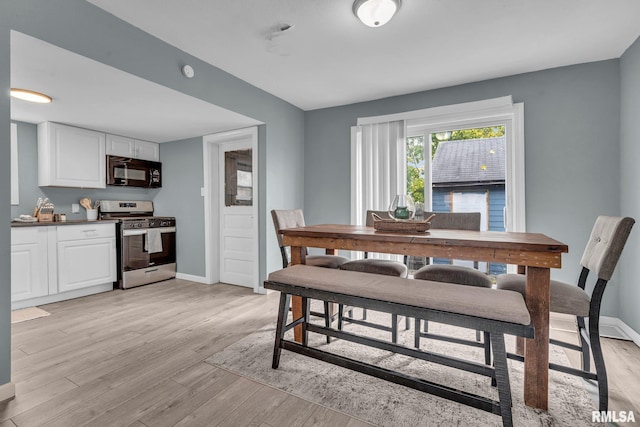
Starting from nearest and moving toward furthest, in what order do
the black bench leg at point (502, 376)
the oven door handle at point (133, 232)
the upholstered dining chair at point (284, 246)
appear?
the black bench leg at point (502, 376)
the upholstered dining chair at point (284, 246)
the oven door handle at point (133, 232)

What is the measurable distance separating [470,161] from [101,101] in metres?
3.94

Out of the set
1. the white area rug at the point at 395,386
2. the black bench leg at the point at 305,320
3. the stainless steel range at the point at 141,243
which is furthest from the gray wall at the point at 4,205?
the stainless steel range at the point at 141,243

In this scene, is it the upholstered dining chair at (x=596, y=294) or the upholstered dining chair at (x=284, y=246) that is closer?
the upholstered dining chair at (x=596, y=294)

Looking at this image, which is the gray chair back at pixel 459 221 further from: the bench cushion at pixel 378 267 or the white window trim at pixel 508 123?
the white window trim at pixel 508 123

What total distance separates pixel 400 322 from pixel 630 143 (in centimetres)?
248

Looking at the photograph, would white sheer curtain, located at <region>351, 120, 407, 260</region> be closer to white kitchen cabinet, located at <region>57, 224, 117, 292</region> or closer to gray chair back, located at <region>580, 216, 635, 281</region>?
gray chair back, located at <region>580, 216, 635, 281</region>

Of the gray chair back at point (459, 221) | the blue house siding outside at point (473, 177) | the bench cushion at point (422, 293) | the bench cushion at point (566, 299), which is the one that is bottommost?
the bench cushion at point (566, 299)

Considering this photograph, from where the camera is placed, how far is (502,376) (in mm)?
1321

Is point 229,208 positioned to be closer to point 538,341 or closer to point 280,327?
point 280,327

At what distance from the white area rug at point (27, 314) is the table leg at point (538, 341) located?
4124mm

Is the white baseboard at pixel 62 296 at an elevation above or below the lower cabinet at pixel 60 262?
below

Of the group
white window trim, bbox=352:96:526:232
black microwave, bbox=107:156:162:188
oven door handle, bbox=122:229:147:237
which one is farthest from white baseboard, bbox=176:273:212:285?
white window trim, bbox=352:96:526:232

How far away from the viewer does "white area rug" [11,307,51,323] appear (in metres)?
2.87
